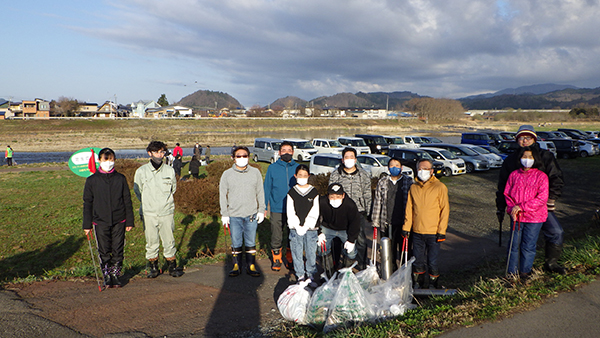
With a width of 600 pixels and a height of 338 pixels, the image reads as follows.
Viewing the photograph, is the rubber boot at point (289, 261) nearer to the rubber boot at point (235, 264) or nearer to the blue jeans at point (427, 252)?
the rubber boot at point (235, 264)

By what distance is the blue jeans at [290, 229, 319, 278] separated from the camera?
184 inches

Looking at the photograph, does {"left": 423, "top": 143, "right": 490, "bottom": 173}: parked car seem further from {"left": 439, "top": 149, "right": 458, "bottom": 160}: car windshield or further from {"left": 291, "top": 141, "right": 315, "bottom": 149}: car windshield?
{"left": 291, "top": 141, "right": 315, "bottom": 149}: car windshield

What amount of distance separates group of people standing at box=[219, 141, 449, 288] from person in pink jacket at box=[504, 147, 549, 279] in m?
0.80

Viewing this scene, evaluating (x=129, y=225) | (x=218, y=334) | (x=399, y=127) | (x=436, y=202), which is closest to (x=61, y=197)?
(x=129, y=225)

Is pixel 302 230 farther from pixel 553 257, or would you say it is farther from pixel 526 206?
pixel 553 257

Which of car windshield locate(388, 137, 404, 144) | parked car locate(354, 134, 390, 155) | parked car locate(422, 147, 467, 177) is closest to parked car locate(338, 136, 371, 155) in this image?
parked car locate(354, 134, 390, 155)

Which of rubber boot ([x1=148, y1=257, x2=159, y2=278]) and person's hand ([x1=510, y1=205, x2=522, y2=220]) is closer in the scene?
person's hand ([x1=510, y1=205, x2=522, y2=220])

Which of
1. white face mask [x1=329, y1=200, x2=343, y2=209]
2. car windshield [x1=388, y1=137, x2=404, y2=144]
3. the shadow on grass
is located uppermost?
car windshield [x1=388, y1=137, x2=404, y2=144]

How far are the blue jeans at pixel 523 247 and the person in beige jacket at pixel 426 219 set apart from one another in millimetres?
821

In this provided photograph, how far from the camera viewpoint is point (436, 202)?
4.51 metres

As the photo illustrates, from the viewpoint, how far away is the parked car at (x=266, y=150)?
971 inches

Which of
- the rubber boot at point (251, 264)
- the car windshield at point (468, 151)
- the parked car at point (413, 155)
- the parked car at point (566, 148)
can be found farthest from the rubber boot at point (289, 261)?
the parked car at point (566, 148)

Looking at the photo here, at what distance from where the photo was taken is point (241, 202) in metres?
5.18

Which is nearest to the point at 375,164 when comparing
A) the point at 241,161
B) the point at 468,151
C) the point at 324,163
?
the point at 324,163
